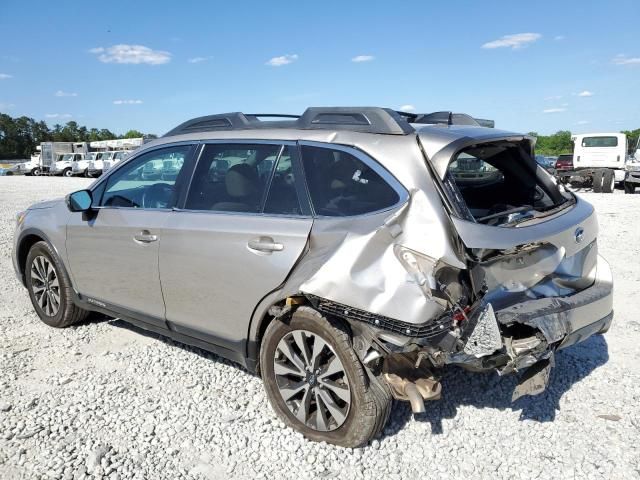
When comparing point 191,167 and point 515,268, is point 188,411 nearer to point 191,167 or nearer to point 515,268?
point 191,167

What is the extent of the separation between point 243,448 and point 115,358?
171cm

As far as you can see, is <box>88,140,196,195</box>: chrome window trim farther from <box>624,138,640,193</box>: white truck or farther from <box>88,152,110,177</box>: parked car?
<box>88,152,110,177</box>: parked car

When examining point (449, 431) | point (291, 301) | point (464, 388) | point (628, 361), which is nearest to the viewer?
point (291, 301)

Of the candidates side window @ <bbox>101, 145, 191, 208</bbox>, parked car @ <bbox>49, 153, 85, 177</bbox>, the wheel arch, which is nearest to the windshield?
side window @ <bbox>101, 145, 191, 208</bbox>

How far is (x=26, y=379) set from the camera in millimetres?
3877

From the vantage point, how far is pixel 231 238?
3.22 meters

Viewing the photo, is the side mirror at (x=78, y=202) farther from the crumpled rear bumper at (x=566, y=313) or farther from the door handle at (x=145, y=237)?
the crumpled rear bumper at (x=566, y=313)

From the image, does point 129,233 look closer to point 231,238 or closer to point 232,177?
point 232,177

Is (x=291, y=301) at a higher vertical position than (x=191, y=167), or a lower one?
lower

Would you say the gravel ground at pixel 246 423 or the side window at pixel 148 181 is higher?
the side window at pixel 148 181

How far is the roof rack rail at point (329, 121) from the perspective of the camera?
299 cm

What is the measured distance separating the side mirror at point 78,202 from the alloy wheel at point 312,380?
2.16 metres

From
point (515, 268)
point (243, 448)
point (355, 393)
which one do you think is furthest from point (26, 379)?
point (515, 268)

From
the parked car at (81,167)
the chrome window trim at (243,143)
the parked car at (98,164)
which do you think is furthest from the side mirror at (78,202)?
the parked car at (81,167)
